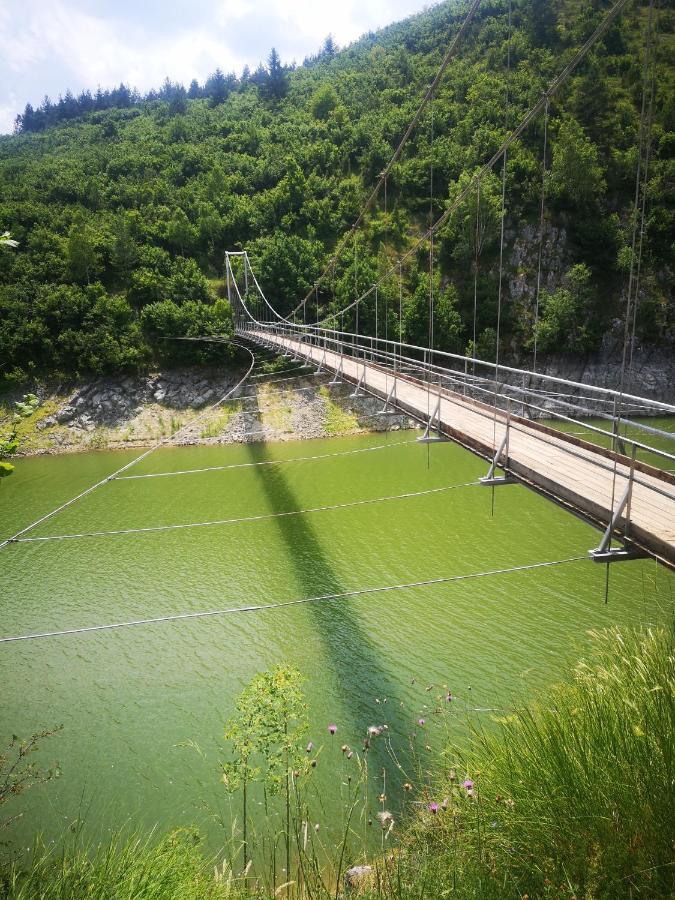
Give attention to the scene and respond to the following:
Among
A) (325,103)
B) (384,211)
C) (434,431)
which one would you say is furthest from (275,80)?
(434,431)

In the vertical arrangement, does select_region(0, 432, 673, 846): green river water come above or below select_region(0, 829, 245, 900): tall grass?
below

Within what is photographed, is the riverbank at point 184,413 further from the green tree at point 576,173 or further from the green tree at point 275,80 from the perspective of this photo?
the green tree at point 275,80

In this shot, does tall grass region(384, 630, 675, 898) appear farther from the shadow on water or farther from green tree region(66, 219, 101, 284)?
green tree region(66, 219, 101, 284)

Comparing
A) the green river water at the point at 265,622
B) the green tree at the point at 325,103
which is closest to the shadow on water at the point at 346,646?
the green river water at the point at 265,622

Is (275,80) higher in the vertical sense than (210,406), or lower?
higher

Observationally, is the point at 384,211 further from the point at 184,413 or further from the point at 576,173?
the point at 184,413

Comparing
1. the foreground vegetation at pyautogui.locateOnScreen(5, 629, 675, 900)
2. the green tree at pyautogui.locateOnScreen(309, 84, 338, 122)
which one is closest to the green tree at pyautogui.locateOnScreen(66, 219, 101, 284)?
the foreground vegetation at pyautogui.locateOnScreen(5, 629, 675, 900)
